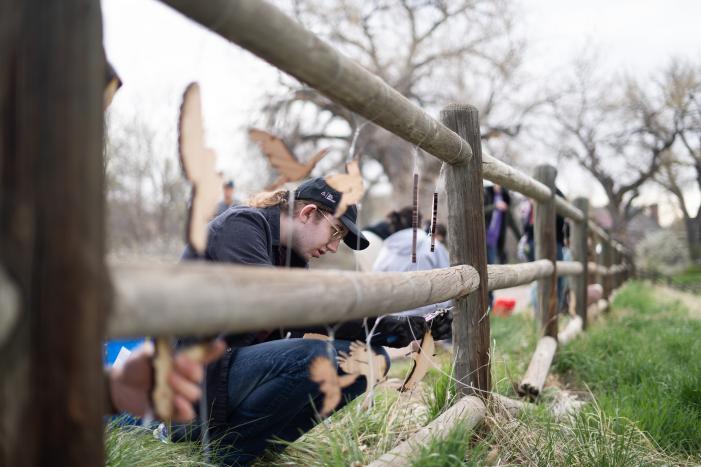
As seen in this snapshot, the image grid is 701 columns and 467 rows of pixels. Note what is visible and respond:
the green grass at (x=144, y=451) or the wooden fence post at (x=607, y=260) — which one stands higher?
the wooden fence post at (x=607, y=260)

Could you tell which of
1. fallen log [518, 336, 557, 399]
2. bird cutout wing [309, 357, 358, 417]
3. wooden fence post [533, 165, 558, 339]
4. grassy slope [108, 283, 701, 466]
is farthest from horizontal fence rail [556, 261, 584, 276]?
bird cutout wing [309, 357, 358, 417]

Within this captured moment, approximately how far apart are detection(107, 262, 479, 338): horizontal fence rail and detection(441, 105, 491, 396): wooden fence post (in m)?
0.78

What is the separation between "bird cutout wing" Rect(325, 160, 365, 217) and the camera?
1.44 m

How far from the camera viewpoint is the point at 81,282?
0.81 m

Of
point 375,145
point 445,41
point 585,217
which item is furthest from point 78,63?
point 445,41

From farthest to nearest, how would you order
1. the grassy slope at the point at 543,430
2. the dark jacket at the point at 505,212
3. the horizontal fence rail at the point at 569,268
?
the dark jacket at the point at 505,212 → the horizontal fence rail at the point at 569,268 → the grassy slope at the point at 543,430

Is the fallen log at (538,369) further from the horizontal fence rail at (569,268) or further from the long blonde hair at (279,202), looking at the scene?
the long blonde hair at (279,202)

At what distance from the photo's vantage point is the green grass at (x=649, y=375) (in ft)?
7.66

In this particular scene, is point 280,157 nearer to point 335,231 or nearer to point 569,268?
point 335,231

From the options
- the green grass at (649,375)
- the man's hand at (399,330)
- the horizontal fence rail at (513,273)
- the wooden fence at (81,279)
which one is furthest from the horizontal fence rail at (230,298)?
the green grass at (649,375)

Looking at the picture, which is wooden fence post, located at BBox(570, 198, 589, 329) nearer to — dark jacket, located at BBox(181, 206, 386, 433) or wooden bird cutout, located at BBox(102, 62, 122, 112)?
dark jacket, located at BBox(181, 206, 386, 433)

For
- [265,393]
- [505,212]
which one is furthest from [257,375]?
[505,212]

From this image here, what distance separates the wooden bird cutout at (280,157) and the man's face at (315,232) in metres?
0.78

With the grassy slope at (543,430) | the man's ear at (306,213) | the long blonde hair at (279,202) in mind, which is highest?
the long blonde hair at (279,202)
